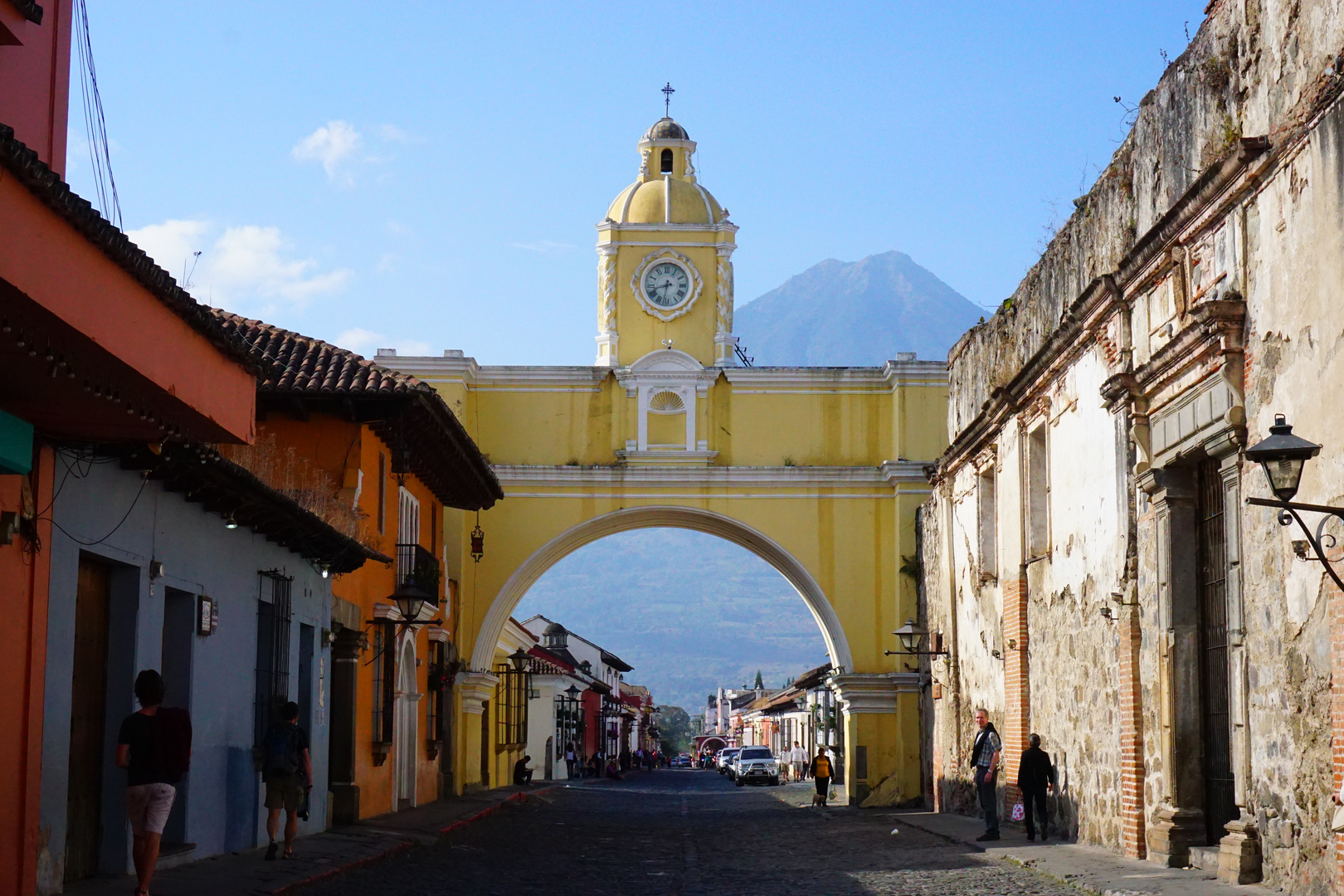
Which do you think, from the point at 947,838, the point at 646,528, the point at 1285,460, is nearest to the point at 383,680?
the point at 947,838

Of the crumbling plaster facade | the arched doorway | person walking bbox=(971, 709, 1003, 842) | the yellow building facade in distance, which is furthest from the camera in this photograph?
the yellow building facade in distance

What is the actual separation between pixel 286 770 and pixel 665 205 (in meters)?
18.6

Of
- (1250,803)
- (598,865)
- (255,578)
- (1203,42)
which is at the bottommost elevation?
(598,865)

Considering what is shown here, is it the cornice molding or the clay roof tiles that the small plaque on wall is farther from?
the cornice molding

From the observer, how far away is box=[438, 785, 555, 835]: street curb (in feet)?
58.4

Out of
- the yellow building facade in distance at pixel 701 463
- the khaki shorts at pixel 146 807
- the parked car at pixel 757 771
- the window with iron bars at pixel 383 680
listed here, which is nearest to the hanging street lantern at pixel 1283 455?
the khaki shorts at pixel 146 807

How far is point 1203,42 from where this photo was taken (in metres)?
10.5

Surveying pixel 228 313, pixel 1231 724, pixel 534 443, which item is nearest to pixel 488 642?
pixel 534 443

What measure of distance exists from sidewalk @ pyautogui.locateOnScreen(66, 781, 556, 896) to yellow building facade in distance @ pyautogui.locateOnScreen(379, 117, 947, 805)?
886cm

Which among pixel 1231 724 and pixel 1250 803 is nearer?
pixel 1250 803

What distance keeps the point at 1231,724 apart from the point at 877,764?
1732cm

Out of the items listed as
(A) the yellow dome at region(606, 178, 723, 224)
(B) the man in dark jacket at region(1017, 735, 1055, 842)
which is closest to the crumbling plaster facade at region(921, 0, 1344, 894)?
(B) the man in dark jacket at region(1017, 735, 1055, 842)

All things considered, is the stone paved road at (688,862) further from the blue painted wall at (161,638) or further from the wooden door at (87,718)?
the wooden door at (87,718)

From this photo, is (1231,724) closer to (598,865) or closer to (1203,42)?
(1203,42)
